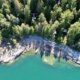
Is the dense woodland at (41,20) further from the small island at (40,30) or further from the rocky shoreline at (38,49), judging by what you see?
the rocky shoreline at (38,49)

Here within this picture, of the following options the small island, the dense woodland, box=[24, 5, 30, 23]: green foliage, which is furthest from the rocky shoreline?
box=[24, 5, 30, 23]: green foliage

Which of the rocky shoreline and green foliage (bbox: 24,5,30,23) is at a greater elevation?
green foliage (bbox: 24,5,30,23)

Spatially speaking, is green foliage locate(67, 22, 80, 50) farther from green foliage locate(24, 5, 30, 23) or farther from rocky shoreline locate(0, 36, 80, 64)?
green foliage locate(24, 5, 30, 23)

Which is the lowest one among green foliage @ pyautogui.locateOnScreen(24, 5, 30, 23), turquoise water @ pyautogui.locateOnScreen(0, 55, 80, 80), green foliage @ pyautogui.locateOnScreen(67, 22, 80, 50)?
turquoise water @ pyautogui.locateOnScreen(0, 55, 80, 80)

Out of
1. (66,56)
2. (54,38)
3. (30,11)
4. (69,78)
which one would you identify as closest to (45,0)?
(30,11)

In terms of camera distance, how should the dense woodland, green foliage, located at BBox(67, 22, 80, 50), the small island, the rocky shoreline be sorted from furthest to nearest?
the rocky shoreline → the small island → the dense woodland → green foliage, located at BBox(67, 22, 80, 50)

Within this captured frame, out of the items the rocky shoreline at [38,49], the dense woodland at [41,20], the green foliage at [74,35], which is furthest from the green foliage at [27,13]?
the green foliage at [74,35]

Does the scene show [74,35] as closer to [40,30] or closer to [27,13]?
[40,30]

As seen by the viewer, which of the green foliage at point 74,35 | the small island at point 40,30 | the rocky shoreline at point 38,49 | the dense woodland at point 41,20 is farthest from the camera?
the rocky shoreline at point 38,49

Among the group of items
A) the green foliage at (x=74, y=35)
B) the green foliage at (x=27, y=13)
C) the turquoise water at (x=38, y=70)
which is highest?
the green foliage at (x=27, y=13)
